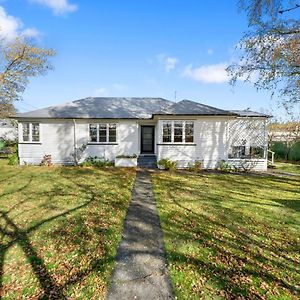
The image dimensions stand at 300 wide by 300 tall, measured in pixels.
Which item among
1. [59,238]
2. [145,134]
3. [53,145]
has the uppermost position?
[145,134]

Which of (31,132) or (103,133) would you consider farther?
(103,133)

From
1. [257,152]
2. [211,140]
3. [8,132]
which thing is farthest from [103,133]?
[8,132]

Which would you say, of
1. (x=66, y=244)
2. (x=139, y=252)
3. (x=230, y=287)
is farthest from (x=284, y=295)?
(x=66, y=244)

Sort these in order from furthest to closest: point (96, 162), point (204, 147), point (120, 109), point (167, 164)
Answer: point (120, 109)
point (96, 162)
point (204, 147)
point (167, 164)

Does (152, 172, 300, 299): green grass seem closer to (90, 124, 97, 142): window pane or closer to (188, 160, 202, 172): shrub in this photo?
(188, 160, 202, 172): shrub

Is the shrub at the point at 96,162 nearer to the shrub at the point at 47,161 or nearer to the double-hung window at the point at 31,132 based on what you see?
the shrub at the point at 47,161

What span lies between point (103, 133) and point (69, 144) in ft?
8.13

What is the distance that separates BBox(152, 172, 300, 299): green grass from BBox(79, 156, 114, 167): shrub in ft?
21.7

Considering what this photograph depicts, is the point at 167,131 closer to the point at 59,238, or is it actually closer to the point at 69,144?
the point at 69,144

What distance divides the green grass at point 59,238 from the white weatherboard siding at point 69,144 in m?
6.36

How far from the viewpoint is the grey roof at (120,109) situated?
1441cm

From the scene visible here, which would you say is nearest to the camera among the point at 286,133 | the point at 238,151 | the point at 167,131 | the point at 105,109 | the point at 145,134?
the point at 167,131

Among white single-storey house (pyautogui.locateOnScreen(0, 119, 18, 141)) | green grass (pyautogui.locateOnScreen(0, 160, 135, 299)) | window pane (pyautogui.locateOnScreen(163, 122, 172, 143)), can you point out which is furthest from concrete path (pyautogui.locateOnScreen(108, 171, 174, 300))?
white single-storey house (pyautogui.locateOnScreen(0, 119, 18, 141))

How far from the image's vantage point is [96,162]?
1518 centimetres
